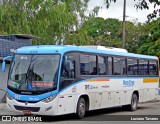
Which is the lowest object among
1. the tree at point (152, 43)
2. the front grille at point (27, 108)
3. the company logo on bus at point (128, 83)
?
the front grille at point (27, 108)

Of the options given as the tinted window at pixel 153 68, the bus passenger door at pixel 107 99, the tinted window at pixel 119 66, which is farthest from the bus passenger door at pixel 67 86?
the tinted window at pixel 153 68

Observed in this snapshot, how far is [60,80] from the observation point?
1470cm

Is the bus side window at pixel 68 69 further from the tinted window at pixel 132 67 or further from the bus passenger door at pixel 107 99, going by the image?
the tinted window at pixel 132 67

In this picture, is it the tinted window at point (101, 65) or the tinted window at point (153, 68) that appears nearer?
the tinted window at point (101, 65)

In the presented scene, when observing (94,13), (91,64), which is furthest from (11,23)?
(91,64)

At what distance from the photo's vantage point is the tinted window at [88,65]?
16125mm

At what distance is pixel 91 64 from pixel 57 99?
2981mm

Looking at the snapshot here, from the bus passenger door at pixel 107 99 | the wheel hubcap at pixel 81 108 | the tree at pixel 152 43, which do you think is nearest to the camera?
the wheel hubcap at pixel 81 108

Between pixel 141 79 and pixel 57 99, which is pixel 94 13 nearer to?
pixel 141 79

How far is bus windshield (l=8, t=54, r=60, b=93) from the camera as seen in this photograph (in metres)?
14.6

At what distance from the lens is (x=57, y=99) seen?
568 inches

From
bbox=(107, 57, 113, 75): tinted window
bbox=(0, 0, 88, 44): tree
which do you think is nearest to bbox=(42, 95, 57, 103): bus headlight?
bbox=(107, 57, 113, 75): tinted window

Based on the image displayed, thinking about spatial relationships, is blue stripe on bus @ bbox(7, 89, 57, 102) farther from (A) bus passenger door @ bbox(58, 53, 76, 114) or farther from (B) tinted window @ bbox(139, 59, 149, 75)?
(B) tinted window @ bbox(139, 59, 149, 75)

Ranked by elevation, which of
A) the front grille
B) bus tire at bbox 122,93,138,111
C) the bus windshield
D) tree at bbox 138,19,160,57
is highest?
tree at bbox 138,19,160,57
